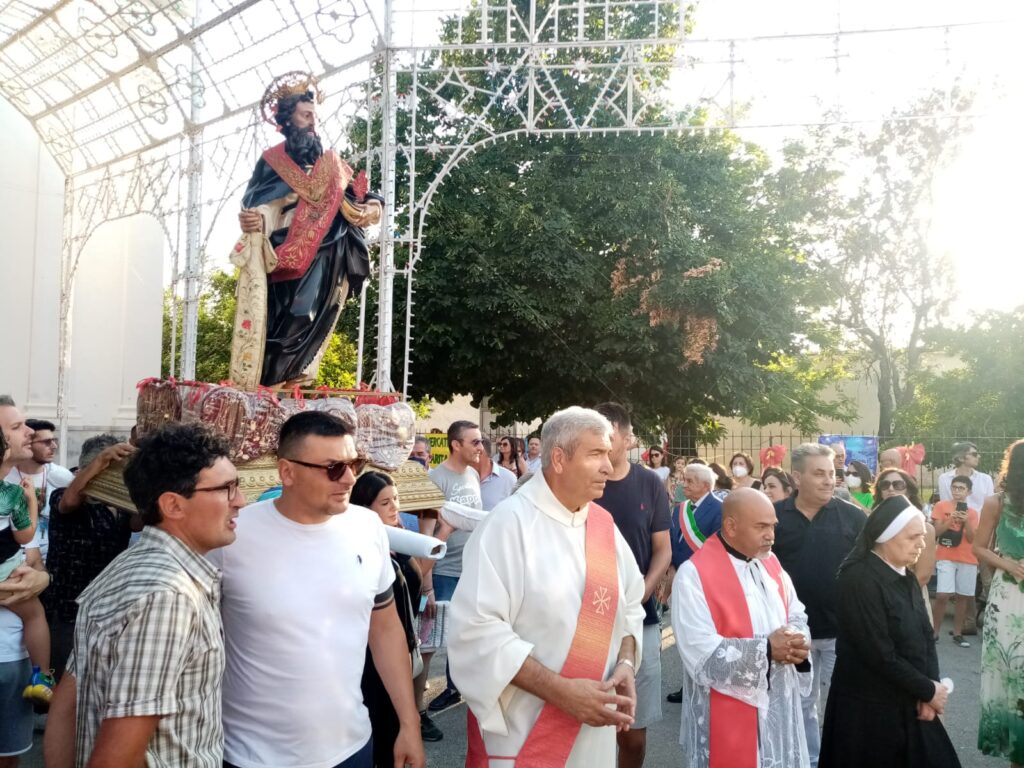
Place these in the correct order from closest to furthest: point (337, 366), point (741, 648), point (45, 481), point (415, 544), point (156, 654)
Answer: point (156, 654) → point (415, 544) → point (741, 648) → point (45, 481) → point (337, 366)

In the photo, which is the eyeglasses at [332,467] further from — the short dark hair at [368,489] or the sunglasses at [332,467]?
the short dark hair at [368,489]

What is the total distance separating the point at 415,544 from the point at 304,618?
62 centimetres

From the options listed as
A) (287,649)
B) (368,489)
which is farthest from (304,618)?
(368,489)

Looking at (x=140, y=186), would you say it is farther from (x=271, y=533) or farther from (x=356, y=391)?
(x=271, y=533)

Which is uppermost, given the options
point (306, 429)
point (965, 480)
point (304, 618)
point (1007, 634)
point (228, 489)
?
point (306, 429)

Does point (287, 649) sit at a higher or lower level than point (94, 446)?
lower

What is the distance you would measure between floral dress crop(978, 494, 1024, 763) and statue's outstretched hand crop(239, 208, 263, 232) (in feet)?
15.0

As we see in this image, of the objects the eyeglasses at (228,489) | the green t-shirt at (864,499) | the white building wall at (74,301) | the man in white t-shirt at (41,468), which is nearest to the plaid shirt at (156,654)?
the eyeglasses at (228,489)

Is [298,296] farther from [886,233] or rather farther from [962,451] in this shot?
[886,233]

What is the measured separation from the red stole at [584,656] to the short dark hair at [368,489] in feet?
4.12

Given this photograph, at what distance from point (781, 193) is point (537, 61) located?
524 inches

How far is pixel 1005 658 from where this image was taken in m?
4.56

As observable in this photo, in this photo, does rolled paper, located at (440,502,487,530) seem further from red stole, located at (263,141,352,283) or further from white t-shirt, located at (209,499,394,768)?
white t-shirt, located at (209,499,394,768)

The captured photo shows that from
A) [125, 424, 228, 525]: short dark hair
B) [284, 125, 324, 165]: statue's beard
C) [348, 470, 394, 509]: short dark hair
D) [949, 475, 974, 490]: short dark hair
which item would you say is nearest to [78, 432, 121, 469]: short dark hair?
[348, 470, 394, 509]: short dark hair
